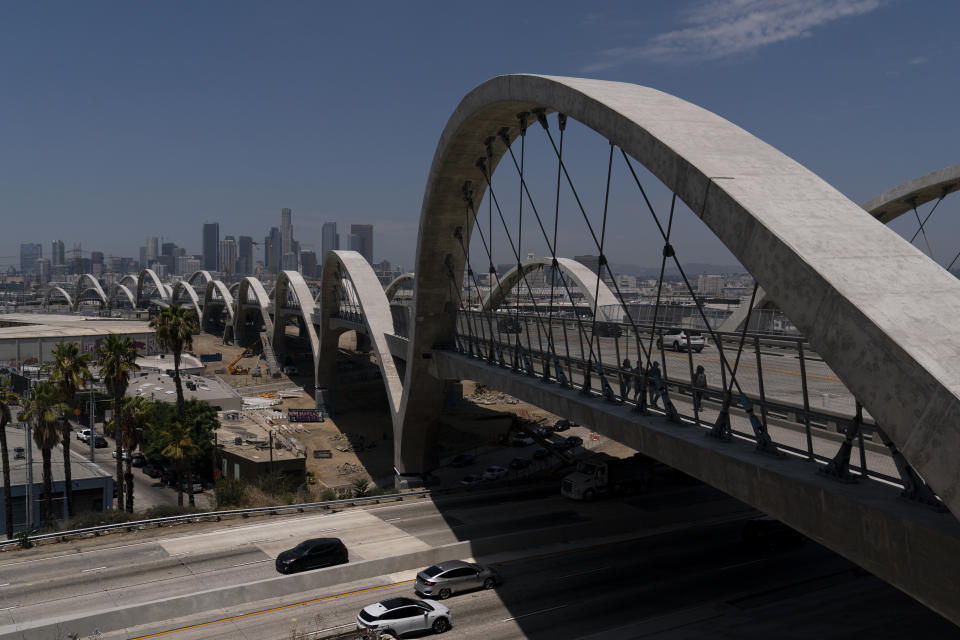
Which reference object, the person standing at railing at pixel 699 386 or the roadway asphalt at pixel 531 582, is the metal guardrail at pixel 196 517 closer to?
the roadway asphalt at pixel 531 582

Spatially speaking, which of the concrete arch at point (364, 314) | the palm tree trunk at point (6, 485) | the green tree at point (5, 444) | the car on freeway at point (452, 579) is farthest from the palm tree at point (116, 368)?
the car on freeway at point (452, 579)

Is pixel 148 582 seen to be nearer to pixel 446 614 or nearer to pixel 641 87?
pixel 446 614

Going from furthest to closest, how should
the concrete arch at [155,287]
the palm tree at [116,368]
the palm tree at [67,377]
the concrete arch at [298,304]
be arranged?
the concrete arch at [155,287] < the concrete arch at [298,304] < the palm tree at [116,368] < the palm tree at [67,377]

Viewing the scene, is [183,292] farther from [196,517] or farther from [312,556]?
[312,556]

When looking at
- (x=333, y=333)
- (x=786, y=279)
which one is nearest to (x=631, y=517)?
(x=786, y=279)

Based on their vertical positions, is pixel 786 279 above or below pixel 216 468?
above
